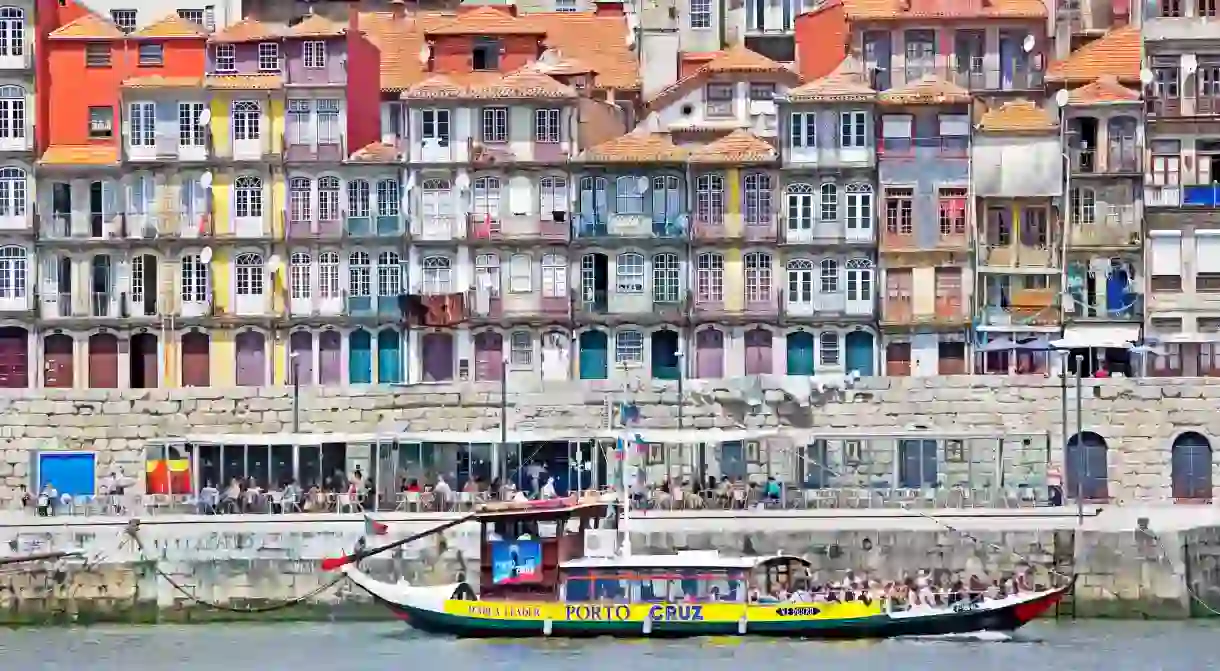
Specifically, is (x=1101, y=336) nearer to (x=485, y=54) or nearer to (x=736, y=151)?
(x=736, y=151)

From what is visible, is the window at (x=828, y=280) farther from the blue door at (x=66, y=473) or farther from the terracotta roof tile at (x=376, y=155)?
the blue door at (x=66, y=473)

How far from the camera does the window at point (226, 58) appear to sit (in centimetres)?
11306

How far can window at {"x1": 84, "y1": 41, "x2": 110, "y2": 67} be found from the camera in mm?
115250

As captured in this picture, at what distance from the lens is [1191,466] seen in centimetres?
10281

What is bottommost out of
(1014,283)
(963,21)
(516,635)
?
(516,635)

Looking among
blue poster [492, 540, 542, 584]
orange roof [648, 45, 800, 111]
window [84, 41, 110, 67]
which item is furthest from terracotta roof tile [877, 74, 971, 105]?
blue poster [492, 540, 542, 584]

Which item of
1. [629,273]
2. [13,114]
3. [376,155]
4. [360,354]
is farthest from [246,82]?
[629,273]

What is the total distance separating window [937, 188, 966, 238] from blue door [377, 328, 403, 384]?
621 inches

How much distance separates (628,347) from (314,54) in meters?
12.3

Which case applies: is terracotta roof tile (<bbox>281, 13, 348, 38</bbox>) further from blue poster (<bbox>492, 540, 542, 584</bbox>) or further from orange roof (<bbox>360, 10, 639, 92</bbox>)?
blue poster (<bbox>492, 540, 542, 584</bbox>)

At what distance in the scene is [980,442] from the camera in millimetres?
101000

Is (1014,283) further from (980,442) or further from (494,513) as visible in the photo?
(494,513)

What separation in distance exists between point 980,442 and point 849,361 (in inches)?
420

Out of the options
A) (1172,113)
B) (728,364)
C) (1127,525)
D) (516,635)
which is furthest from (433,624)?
(1172,113)
